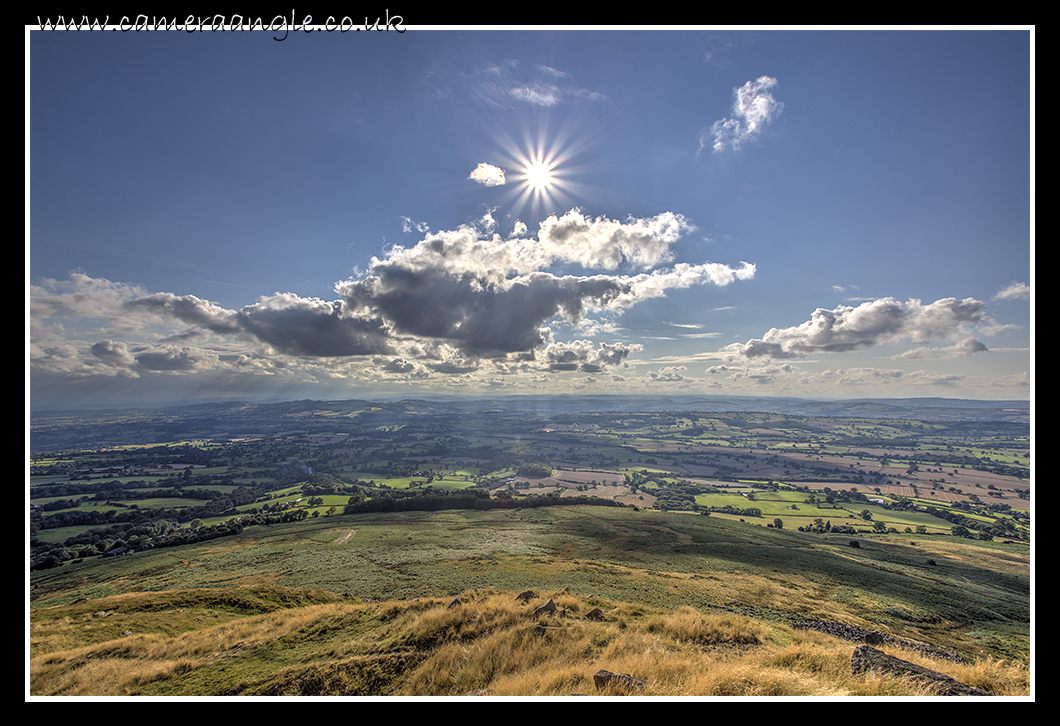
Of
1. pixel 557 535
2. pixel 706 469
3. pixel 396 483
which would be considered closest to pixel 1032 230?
pixel 557 535

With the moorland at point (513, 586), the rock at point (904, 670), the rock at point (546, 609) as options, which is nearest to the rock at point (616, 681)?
the moorland at point (513, 586)

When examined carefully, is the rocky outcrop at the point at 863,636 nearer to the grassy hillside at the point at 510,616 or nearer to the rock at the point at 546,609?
the grassy hillside at the point at 510,616

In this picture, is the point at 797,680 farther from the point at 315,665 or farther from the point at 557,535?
the point at 557,535

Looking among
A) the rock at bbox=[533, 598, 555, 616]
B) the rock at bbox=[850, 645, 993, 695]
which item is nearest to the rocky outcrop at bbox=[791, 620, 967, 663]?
the rock at bbox=[850, 645, 993, 695]

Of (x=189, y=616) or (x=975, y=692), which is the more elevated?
(x=975, y=692)

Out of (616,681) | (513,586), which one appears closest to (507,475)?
(513,586)
